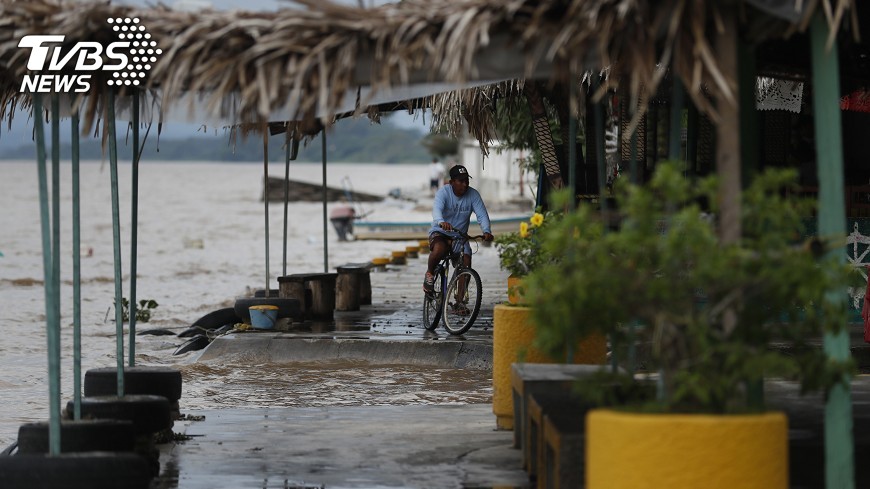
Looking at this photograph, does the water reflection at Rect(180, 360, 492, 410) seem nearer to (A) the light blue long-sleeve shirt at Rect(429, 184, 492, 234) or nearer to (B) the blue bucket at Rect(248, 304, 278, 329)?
(B) the blue bucket at Rect(248, 304, 278, 329)

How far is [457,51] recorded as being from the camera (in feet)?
18.2

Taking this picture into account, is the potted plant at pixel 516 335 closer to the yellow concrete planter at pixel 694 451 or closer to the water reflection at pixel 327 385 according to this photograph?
the water reflection at pixel 327 385

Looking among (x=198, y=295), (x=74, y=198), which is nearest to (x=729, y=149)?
(x=74, y=198)

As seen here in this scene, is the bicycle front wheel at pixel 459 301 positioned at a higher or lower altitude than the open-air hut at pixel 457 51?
lower

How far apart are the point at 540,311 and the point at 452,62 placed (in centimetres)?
120

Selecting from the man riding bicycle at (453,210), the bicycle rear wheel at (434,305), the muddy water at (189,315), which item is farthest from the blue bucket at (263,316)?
the man riding bicycle at (453,210)

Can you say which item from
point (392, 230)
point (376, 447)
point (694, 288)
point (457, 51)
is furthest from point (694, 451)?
point (392, 230)

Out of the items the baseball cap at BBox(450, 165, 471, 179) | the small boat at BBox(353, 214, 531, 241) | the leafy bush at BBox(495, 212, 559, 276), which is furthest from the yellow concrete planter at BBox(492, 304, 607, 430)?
the small boat at BBox(353, 214, 531, 241)

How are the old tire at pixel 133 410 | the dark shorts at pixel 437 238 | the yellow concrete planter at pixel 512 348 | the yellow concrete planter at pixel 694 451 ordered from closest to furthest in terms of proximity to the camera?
1. the yellow concrete planter at pixel 694 451
2. the old tire at pixel 133 410
3. the yellow concrete planter at pixel 512 348
4. the dark shorts at pixel 437 238

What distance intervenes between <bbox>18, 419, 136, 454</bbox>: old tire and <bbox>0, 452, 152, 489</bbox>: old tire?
14.6 inches

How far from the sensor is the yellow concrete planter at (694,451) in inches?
180

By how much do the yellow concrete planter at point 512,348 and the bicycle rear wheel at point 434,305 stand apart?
230 inches

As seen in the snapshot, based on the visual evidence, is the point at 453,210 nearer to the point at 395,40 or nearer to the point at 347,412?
the point at 347,412

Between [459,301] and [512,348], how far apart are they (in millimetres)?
5685
